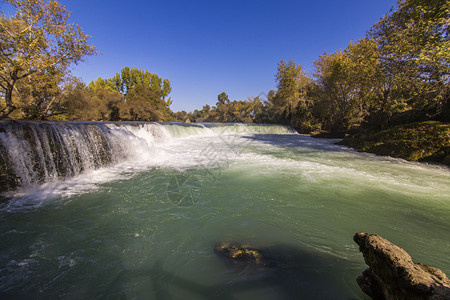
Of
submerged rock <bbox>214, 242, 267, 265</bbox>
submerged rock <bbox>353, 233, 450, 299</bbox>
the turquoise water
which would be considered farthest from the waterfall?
submerged rock <bbox>353, 233, 450, 299</bbox>

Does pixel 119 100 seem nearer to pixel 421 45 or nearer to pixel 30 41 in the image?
pixel 30 41

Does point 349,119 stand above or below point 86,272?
above

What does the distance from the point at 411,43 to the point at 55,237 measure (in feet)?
44.2

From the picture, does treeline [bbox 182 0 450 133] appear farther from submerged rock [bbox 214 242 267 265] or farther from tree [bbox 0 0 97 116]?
tree [bbox 0 0 97 116]

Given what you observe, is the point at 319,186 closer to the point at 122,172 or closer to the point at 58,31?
the point at 122,172

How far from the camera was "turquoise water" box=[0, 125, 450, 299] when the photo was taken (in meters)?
1.97

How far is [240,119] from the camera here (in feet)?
185

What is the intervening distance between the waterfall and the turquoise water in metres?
0.48

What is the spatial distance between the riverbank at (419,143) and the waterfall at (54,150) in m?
11.8

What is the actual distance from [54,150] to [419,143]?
45.4 feet

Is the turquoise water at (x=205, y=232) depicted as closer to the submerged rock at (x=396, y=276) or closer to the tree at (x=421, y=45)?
the submerged rock at (x=396, y=276)

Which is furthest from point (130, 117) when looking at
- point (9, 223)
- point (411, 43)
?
point (411, 43)

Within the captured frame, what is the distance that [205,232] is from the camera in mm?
2957

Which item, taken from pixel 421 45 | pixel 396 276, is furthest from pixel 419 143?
pixel 396 276
